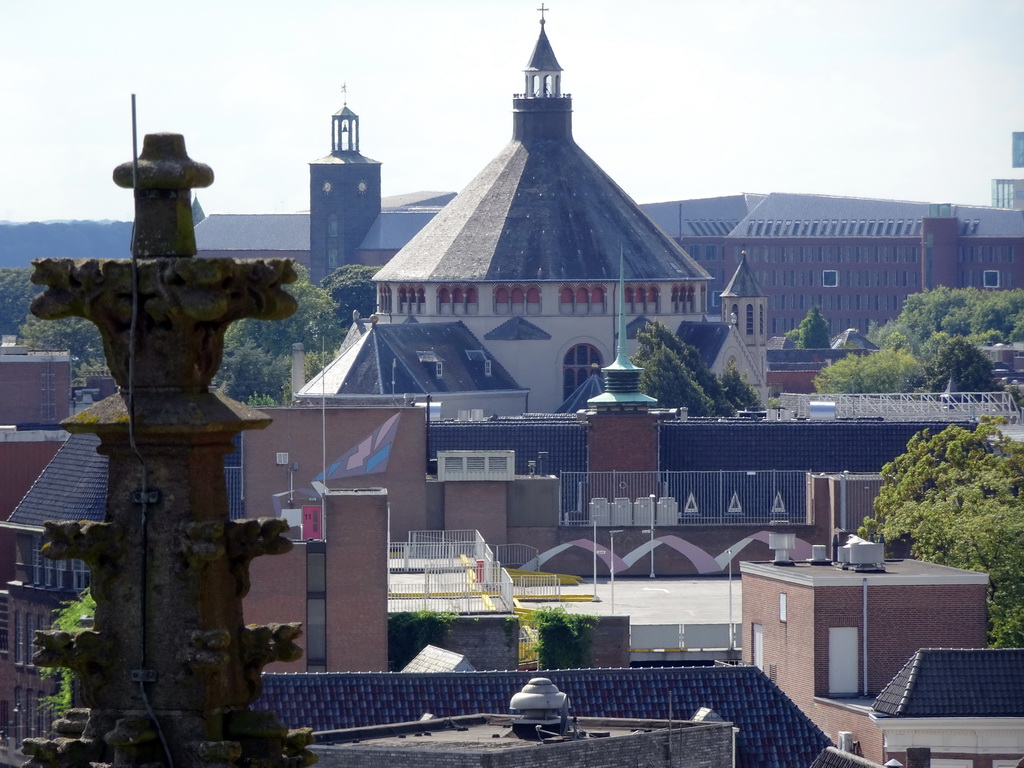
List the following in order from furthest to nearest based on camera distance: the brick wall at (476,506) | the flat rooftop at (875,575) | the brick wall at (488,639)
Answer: the brick wall at (476,506) < the brick wall at (488,639) < the flat rooftop at (875,575)

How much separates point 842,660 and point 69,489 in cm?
1993

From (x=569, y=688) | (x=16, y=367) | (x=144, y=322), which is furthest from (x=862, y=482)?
(x=144, y=322)

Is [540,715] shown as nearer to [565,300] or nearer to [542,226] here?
[565,300]

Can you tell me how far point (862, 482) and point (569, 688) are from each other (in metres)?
37.7

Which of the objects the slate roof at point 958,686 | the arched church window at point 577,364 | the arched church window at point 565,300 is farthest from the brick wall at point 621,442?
the arched church window at point 565,300

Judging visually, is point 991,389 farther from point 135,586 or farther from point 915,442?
point 135,586

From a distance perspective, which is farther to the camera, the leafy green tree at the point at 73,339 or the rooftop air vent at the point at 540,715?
the leafy green tree at the point at 73,339

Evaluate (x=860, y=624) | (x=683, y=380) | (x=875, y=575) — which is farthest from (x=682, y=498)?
(x=683, y=380)

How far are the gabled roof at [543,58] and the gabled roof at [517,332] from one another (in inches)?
594

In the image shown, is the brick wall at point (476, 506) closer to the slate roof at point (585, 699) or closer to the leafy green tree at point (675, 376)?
the slate roof at point (585, 699)

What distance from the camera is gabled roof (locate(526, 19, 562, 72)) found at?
134000 millimetres

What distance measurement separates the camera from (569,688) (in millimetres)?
35406

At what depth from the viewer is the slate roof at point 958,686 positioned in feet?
127

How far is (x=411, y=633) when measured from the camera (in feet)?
164
